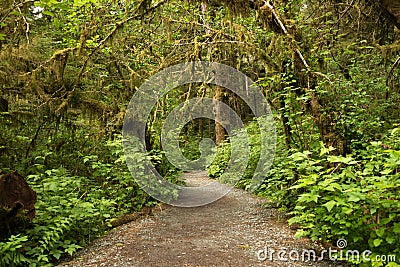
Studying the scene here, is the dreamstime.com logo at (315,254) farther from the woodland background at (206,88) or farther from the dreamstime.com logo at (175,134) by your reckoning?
the dreamstime.com logo at (175,134)

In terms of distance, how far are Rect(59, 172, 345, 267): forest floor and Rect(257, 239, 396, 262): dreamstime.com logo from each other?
0.5 inches

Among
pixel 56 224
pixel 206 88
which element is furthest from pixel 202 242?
pixel 206 88

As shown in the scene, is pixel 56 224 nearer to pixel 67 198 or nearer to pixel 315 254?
pixel 67 198

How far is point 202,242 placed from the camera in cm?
507

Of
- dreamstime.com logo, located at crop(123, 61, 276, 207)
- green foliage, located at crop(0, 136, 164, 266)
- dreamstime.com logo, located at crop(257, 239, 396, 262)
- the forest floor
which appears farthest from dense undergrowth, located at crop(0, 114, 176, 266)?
dreamstime.com logo, located at crop(257, 239, 396, 262)

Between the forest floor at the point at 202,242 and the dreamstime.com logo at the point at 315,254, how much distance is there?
0.05 ft

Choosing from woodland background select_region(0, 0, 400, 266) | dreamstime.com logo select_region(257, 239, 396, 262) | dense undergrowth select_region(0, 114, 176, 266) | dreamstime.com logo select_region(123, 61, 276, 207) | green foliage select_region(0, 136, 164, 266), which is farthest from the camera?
dreamstime.com logo select_region(123, 61, 276, 207)

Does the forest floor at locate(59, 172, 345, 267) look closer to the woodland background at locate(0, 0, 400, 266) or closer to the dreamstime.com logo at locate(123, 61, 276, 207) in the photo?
the woodland background at locate(0, 0, 400, 266)

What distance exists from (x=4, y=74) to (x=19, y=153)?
6.76 feet

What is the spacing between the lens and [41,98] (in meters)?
Result: 6.70

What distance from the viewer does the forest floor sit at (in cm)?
425

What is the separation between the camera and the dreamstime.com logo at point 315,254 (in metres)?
3.45

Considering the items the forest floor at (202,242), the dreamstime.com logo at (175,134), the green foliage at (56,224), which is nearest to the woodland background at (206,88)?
the green foliage at (56,224)

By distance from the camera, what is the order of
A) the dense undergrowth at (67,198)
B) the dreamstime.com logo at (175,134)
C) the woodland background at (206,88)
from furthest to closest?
the dreamstime.com logo at (175,134), the dense undergrowth at (67,198), the woodland background at (206,88)
